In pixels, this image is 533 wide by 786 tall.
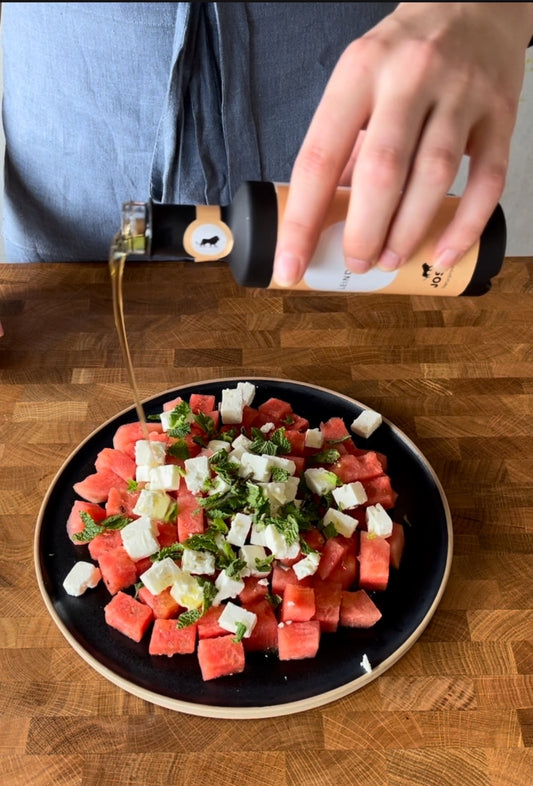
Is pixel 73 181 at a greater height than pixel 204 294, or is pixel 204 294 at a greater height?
pixel 73 181

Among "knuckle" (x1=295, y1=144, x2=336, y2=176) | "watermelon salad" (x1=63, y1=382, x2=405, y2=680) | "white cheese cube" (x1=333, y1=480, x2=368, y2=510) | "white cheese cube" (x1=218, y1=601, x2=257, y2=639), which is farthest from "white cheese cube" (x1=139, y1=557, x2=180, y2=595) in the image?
"knuckle" (x1=295, y1=144, x2=336, y2=176)

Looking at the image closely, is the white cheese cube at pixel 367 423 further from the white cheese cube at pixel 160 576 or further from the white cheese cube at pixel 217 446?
the white cheese cube at pixel 160 576

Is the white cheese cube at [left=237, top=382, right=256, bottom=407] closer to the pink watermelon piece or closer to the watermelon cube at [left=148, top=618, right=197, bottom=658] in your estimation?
the pink watermelon piece

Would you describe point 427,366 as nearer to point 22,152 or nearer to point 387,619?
point 387,619

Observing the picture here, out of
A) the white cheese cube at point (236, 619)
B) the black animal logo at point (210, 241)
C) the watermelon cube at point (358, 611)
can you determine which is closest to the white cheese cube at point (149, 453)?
the white cheese cube at point (236, 619)

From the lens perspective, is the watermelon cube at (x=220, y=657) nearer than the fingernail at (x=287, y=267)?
No

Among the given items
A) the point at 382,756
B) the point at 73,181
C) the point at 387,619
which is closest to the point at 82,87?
the point at 73,181
